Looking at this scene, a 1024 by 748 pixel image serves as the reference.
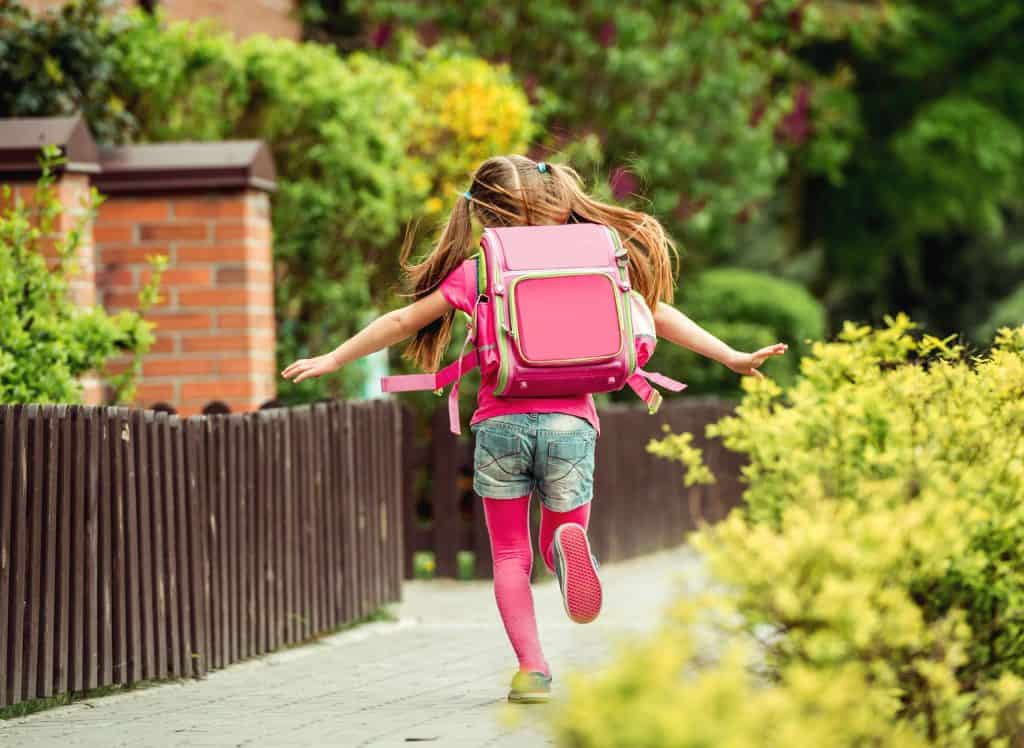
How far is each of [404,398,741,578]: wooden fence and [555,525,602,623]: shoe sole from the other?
132 inches

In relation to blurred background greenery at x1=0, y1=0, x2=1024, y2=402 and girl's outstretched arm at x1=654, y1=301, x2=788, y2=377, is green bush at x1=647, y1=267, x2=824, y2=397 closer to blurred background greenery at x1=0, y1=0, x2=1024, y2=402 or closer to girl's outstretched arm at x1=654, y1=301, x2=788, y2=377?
blurred background greenery at x1=0, y1=0, x2=1024, y2=402

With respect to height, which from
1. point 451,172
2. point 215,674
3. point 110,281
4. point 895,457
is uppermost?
point 451,172

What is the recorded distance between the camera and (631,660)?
8.61ft

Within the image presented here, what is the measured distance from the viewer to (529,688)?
5398 mm

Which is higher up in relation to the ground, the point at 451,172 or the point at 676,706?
the point at 451,172

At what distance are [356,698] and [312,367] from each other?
1.08m

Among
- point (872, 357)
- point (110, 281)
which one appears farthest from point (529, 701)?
point (110, 281)

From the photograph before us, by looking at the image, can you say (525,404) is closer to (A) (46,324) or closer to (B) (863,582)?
(A) (46,324)

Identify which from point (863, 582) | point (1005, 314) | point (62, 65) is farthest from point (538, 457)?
point (1005, 314)

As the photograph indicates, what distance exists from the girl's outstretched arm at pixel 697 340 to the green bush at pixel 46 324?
7.34ft

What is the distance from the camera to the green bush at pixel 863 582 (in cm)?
268

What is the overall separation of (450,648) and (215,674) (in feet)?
3.68

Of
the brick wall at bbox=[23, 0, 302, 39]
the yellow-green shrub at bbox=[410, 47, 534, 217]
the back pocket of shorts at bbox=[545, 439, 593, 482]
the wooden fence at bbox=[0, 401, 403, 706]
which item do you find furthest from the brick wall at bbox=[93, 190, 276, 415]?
the back pocket of shorts at bbox=[545, 439, 593, 482]

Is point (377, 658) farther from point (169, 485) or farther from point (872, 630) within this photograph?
point (872, 630)
